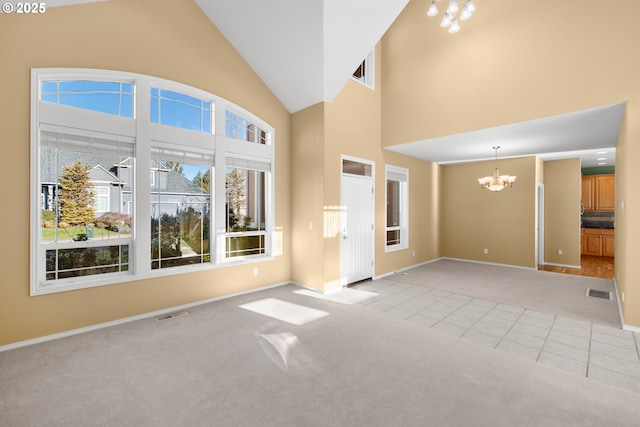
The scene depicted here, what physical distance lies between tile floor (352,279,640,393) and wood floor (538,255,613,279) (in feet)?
12.3

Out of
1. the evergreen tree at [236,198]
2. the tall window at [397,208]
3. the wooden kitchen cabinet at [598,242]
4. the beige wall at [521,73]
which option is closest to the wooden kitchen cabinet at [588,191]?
the wooden kitchen cabinet at [598,242]

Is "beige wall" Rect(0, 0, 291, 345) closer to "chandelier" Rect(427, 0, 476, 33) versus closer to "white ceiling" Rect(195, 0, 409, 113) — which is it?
"white ceiling" Rect(195, 0, 409, 113)

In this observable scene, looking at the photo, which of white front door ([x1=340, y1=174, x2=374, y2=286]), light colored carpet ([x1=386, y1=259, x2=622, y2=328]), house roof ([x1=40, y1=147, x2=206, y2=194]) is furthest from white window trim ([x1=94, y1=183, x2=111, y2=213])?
light colored carpet ([x1=386, y1=259, x2=622, y2=328])

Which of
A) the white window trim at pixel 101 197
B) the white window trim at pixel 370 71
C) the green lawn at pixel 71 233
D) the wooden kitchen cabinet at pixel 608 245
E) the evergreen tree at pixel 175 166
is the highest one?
the white window trim at pixel 370 71

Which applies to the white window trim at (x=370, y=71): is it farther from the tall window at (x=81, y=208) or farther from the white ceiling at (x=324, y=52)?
the tall window at (x=81, y=208)

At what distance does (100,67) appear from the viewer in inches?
127

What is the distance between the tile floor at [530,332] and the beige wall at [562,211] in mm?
4662

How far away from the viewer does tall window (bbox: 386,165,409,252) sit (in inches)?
239

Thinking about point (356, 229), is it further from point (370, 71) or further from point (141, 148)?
point (141, 148)

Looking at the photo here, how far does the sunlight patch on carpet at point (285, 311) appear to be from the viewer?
3.53 metres

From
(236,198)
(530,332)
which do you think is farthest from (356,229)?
(530,332)

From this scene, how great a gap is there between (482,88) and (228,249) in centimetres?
452

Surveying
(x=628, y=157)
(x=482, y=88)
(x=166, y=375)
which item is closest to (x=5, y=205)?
(x=166, y=375)

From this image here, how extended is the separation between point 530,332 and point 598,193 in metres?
8.11
